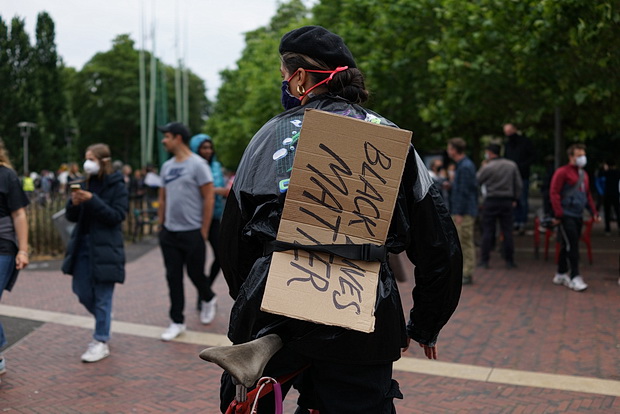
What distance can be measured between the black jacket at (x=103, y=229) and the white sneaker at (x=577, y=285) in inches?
211

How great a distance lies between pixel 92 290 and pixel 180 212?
101 centimetres

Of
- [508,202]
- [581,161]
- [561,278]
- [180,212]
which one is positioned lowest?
[561,278]

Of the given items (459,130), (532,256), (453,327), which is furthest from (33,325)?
(459,130)

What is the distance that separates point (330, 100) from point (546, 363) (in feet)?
12.4

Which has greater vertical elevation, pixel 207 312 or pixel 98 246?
pixel 98 246

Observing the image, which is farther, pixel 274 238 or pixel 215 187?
pixel 215 187

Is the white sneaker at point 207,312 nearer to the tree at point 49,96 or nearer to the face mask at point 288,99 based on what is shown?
the face mask at point 288,99

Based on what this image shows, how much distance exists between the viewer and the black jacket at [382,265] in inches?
82.3

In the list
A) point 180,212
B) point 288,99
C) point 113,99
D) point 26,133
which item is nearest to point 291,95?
point 288,99

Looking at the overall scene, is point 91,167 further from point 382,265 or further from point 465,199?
point 465,199

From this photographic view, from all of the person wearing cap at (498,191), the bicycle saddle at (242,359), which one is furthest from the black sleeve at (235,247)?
the person wearing cap at (498,191)

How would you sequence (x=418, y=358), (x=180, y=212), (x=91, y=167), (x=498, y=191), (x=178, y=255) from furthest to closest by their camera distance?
1. (x=498, y=191)
2. (x=178, y=255)
3. (x=180, y=212)
4. (x=418, y=358)
5. (x=91, y=167)

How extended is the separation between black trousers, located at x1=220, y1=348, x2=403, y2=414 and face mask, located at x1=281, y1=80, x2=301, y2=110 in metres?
0.86

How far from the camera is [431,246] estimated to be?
86.7 inches
